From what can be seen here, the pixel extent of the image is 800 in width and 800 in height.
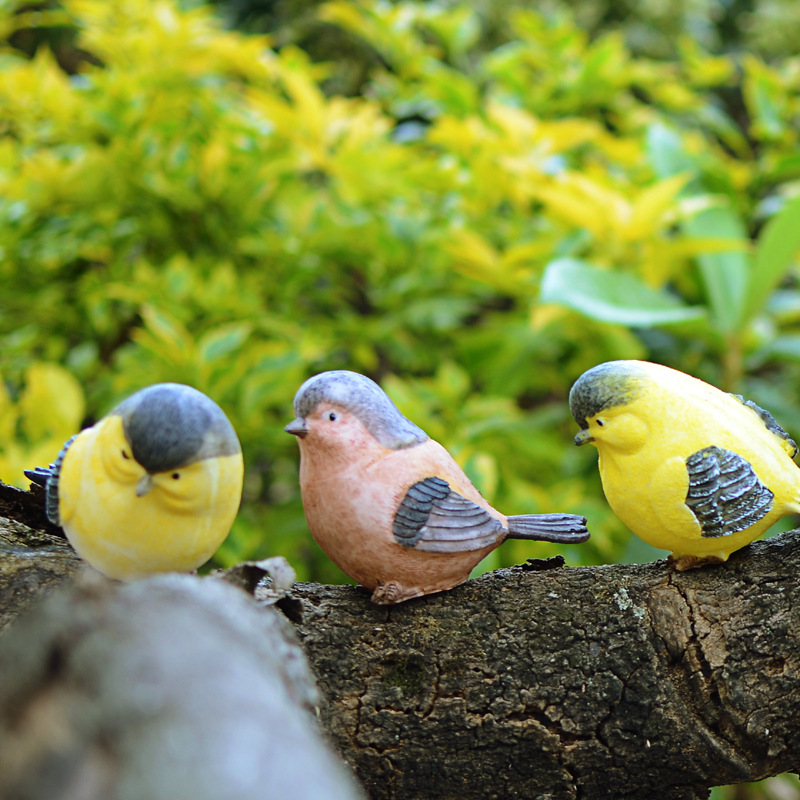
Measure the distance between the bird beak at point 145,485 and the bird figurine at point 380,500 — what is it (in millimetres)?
165

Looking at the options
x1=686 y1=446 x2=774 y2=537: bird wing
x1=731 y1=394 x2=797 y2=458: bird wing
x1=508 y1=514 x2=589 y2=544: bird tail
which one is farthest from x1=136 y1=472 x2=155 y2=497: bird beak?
x1=731 y1=394 x2=797 y2=458: bird wing

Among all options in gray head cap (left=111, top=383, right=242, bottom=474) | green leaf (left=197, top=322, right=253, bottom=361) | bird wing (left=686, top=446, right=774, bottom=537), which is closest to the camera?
gray head cap (left=111, top=383, right=242, bottom=474)

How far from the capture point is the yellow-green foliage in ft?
4.02

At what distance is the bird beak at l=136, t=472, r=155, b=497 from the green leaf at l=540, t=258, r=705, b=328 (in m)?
0.70

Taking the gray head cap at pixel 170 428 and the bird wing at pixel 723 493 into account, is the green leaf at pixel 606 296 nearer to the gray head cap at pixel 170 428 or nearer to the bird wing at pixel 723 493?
the bird wing at pixel 723 493

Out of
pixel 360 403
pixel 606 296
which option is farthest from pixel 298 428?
pixel 606 296

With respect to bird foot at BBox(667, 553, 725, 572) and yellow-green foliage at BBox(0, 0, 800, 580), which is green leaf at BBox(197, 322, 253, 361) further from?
bird foot at BBox(667, 553, 725, 572)

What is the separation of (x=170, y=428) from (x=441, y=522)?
30 cm

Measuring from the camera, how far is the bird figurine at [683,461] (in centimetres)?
73

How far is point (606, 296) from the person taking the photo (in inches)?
50.4

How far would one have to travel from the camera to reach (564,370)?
1692 millimetres

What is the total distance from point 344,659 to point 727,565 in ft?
1.43

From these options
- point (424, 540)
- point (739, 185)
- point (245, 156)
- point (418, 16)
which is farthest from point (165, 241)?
point (739, 185)

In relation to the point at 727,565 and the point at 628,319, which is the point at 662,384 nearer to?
the point at 727,565
